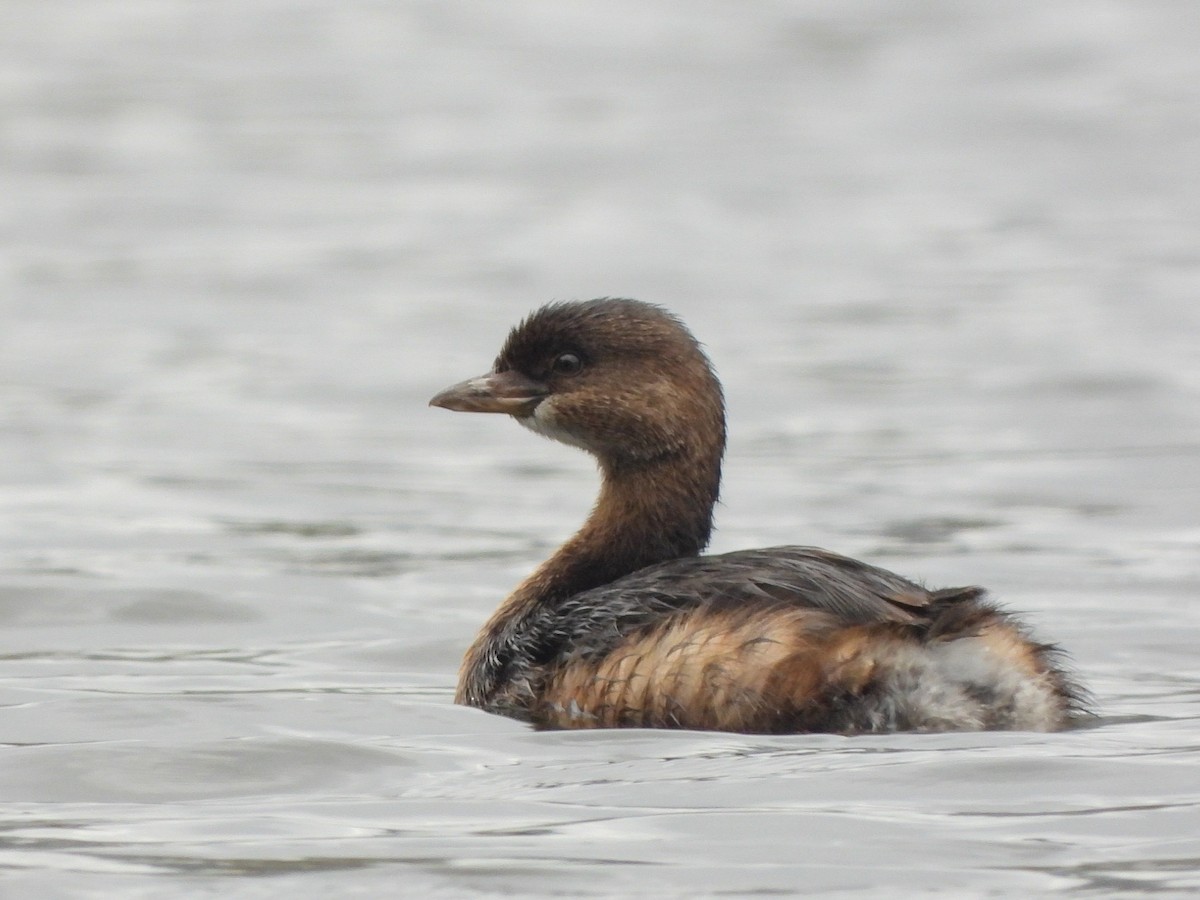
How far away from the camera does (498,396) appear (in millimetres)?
7637

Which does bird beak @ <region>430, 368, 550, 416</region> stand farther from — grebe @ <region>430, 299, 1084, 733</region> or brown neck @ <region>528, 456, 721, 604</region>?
brown neck @ <region>528, 456, 721, 604</region>

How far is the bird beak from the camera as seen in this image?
7.63m

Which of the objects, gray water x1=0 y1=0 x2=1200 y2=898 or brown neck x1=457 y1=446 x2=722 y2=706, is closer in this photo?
gray water x1=0 y1=0 x2=1200 y2=898

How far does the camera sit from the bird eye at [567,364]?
7574 mm

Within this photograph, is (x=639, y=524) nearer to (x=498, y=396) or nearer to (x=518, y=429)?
(x=498, y=396)

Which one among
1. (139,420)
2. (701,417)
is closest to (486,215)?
(139,420)

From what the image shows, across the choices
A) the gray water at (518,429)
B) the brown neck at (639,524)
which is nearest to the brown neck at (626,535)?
the brown neck at (639,524)

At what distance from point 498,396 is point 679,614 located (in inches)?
49.6

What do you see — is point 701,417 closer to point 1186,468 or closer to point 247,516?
point 247,516

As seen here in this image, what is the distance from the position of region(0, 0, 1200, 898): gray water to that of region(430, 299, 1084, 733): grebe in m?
0.15

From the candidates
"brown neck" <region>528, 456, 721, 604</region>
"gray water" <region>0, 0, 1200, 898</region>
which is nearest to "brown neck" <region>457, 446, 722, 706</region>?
"brown neck" <region>528, 456, 721, 604</region>

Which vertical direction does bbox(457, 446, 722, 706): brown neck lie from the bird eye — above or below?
below

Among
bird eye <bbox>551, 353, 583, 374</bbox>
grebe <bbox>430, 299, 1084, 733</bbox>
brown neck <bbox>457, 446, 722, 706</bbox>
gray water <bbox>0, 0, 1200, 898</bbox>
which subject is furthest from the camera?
bird eye <bbox>551, 353, 583, 374</bbox>

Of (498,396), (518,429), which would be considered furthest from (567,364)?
(518,429)
